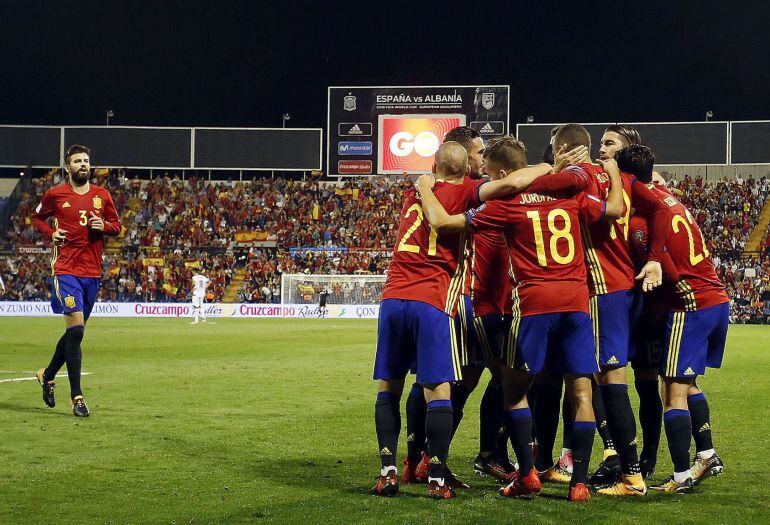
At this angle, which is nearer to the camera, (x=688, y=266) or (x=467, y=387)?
(x=688, y=266)

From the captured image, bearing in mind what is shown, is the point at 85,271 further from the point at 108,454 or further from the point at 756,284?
the point at 756,284

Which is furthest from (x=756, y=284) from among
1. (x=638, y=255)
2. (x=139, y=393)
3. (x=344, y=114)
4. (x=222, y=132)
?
(x=638, y=255)

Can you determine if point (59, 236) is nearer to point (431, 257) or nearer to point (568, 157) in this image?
point (431, 257)

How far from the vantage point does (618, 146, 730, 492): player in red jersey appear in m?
6.50

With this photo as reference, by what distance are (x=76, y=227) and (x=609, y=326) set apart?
6.63m

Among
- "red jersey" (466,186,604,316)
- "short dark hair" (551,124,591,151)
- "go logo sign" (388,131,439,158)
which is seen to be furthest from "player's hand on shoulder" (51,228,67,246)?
"go logo sign" (388,131,439,158)

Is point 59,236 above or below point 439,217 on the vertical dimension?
below

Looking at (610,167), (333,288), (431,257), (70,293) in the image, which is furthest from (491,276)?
(333,288)

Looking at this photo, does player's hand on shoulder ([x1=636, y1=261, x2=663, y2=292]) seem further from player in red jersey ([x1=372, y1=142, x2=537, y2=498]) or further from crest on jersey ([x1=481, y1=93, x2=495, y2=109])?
crest on jersey ([x1=481, y1=93, x2=495, y2=109])

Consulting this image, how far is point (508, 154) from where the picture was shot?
634 centimetres

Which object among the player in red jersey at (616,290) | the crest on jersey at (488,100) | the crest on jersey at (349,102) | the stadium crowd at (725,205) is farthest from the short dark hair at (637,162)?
the crest on jersey at (349,102)

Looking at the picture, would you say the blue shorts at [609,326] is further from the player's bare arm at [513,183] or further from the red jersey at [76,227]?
the red jersey at [76,227]

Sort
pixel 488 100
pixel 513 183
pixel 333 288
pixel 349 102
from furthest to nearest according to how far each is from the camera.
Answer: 1. pixel 349 102
2. pixel 488 100
3. pixel 333 288
4. pixel 513 183

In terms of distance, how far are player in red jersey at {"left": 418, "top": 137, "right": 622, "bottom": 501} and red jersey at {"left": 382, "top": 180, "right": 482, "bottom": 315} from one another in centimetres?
19
